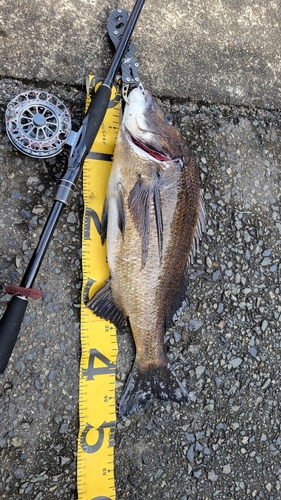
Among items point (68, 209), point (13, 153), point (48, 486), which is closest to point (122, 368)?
point (48, 486)

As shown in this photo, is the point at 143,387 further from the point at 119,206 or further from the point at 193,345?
the point at 119,206

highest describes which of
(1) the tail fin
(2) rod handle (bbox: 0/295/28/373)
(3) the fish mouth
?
(3) the fish mouth

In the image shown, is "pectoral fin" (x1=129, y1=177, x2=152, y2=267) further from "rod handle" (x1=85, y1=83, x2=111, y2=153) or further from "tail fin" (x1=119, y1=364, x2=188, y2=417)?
"tail fin" (x1=119, y1=364, x2=188, y2=417)

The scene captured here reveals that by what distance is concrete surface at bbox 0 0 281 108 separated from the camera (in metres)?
2.62

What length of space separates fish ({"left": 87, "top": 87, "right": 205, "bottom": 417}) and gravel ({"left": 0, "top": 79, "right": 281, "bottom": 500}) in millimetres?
161

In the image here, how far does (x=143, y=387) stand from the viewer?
A: 2.57 m

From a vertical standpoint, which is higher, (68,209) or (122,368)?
(68,209)

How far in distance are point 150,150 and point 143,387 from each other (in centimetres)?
139

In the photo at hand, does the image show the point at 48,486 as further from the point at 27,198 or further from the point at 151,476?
the point at 27,198

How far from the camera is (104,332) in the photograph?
2.58 m

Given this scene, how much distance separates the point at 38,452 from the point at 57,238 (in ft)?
3.96

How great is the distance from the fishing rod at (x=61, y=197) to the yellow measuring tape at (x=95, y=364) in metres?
0.28

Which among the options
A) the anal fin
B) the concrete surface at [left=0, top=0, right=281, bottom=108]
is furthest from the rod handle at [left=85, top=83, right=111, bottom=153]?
the anal fin

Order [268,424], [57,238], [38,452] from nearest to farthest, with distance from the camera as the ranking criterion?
[38,452] → [57,238] → [268,424]
